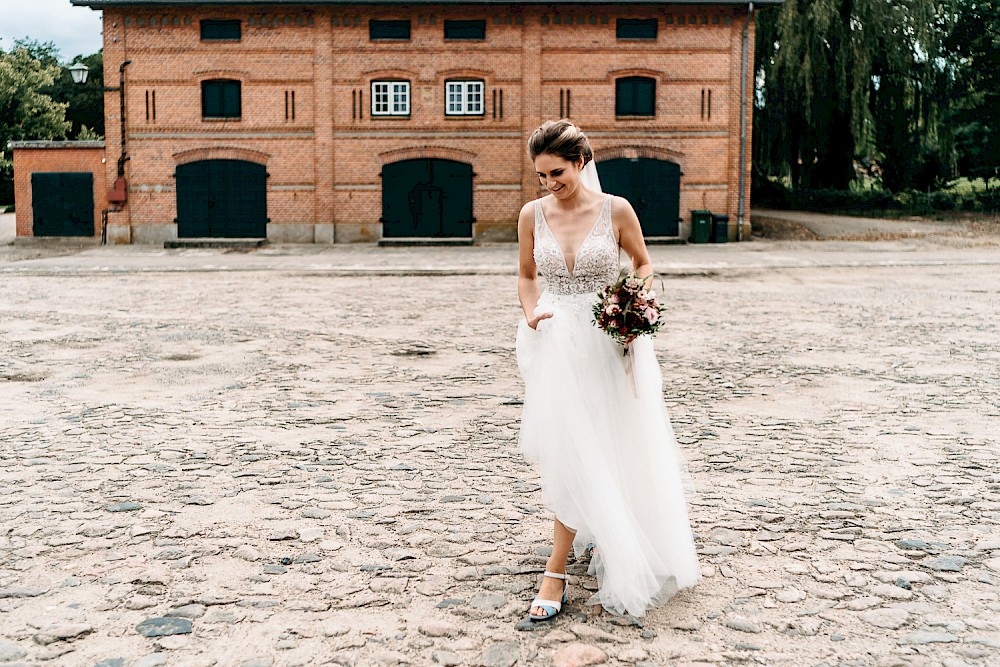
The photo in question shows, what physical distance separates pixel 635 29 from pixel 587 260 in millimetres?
25572

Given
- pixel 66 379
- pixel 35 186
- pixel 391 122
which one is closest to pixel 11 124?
pixel 35 186

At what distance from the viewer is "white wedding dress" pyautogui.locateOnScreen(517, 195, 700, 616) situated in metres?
3.99

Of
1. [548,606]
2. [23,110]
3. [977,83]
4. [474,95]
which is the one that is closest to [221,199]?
[474,95]

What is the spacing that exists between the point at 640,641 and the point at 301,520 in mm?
2030

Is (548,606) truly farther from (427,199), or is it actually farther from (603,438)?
(427,199)

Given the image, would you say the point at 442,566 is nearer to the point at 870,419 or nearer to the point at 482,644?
the point at 482,644

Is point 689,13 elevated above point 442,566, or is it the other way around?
point 689,13

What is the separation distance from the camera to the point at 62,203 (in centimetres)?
2956

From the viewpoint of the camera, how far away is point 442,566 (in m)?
4.39

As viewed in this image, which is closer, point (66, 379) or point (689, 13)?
point (66, 379)

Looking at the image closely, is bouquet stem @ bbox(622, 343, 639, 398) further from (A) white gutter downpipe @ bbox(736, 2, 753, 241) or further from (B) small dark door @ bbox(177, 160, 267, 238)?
(A) white gutter downpipe @ bbox(736, 2, 753, 241)

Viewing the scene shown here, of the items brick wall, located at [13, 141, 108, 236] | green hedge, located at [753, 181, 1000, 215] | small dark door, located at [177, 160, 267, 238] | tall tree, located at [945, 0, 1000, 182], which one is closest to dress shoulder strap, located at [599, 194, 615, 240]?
small dark door, located at [177, 160, 267, 238]

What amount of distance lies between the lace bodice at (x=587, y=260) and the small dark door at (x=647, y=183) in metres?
24.7

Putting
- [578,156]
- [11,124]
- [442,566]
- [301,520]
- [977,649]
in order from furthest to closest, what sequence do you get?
[11,124] < [301,520] < [442,566] < [578,156] < [977,649]
